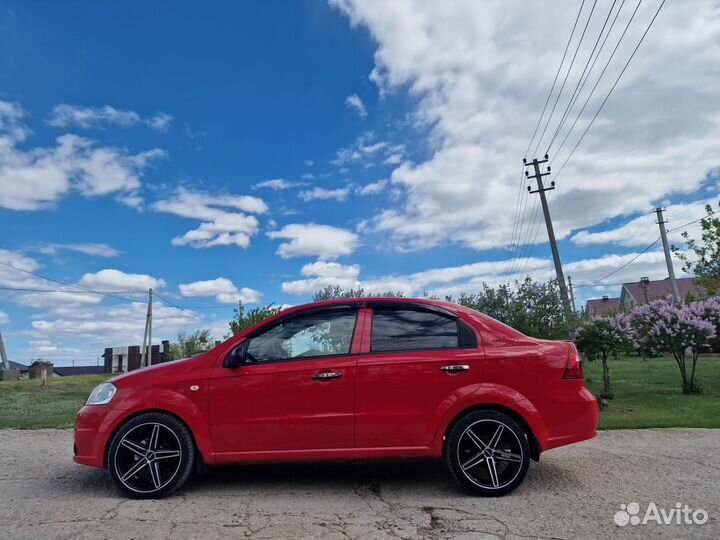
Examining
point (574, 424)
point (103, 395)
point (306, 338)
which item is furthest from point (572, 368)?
point (103, 395)

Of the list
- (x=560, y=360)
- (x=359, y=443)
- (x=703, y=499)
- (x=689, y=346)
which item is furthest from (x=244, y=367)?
(x=689, y=346)

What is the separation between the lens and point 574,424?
14.3ft

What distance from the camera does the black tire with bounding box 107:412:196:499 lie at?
4.33m

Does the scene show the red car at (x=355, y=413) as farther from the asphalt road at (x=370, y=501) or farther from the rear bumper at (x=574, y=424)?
the asphalt road at (x=370, y=501)

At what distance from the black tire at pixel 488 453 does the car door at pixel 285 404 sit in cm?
87

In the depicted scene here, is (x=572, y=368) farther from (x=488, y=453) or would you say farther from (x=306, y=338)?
(x=306, y=338)

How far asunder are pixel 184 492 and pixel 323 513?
4.46 ft

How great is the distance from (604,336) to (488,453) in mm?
7247

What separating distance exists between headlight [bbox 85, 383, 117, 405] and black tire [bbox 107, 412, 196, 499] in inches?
11.2

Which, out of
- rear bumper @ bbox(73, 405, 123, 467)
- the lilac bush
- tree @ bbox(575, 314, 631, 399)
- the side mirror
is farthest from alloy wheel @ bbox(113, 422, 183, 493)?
the lilac bush

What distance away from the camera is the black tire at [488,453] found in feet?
13.9

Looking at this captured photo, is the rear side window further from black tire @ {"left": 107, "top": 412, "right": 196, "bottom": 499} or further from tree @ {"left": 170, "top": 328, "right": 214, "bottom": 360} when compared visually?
tree @ {"left": 170, "top": 328, "right": 214, "bottom": 360}

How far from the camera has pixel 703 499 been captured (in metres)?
4.08

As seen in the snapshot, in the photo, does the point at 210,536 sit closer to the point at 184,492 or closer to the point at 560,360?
the point at 184,492
